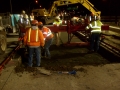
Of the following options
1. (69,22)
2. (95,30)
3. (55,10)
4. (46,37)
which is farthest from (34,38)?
(55,10)

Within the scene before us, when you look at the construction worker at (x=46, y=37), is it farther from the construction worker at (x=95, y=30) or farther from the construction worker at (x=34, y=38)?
the construction worker at (x=95, y=30)

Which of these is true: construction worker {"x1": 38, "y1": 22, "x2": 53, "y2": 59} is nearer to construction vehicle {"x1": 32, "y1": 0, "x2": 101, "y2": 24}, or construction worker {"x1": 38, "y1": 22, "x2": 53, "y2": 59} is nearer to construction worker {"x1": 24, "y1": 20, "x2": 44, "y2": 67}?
construction worker {"x1": 24, "y1": 20, "x2": 44, "y2": 67}

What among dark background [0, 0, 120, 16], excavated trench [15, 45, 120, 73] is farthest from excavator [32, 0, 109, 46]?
dark background [0, 0, 120, 16]

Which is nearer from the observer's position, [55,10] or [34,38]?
[34,38]

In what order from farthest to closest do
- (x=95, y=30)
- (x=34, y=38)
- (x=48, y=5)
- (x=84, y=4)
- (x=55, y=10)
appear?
(x=48, y=5), (x=55, y=10), (x=84, y=4), (x=95, y=30), (x=34, y=38)

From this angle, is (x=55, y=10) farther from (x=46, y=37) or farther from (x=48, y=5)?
(x=48, y=5)

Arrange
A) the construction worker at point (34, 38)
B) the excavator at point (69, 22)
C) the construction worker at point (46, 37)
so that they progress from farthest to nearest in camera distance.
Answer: the excavator at point (69, 22), the construction worker at point (46, 37), the construction worker at point (34, 38)

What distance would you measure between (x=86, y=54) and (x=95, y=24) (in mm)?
1575

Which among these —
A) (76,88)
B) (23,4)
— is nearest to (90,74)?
(76,88)

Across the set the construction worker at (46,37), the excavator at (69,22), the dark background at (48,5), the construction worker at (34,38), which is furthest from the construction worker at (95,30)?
the dark background at (48,5)

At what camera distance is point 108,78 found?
5.25m

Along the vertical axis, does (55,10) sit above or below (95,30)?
above

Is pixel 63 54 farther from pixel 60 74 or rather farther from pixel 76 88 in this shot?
pixel 76 88

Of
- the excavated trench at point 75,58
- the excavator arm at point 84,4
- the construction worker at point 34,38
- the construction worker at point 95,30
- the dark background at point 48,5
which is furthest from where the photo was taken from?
the dark background at point 48,5
